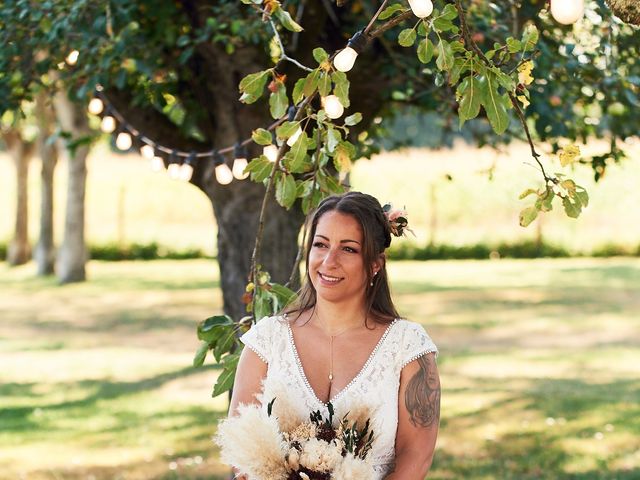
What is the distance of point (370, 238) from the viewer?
9.91 ft

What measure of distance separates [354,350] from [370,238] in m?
0.31

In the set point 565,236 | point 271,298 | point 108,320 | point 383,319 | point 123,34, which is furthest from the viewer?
point 565,236

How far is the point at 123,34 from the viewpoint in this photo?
4.90 meters

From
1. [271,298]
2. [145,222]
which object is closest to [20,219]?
[145,222]

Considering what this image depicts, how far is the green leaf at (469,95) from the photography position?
9.16ft

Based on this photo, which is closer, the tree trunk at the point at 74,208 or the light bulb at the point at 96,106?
the light bulb at the point at 96,106

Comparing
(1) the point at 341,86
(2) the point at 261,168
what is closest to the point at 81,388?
(2) the point at 261,168

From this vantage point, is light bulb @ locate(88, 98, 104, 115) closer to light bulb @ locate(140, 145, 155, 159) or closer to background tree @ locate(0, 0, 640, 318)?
background tree @ locate(0, 0, 640, 318)

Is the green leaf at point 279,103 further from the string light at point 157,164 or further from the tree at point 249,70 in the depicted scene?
the string light at point 157,164

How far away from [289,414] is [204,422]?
560cm

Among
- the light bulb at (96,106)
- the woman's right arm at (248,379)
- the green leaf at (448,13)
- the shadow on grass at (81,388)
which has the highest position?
the light bulb at (96,106)

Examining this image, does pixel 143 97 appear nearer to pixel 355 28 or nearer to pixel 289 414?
pixel 355 28

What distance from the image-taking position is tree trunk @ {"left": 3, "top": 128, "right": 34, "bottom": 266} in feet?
68.4

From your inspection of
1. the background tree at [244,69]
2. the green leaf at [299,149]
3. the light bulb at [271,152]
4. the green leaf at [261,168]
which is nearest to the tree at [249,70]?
the background tree at [244,69]
